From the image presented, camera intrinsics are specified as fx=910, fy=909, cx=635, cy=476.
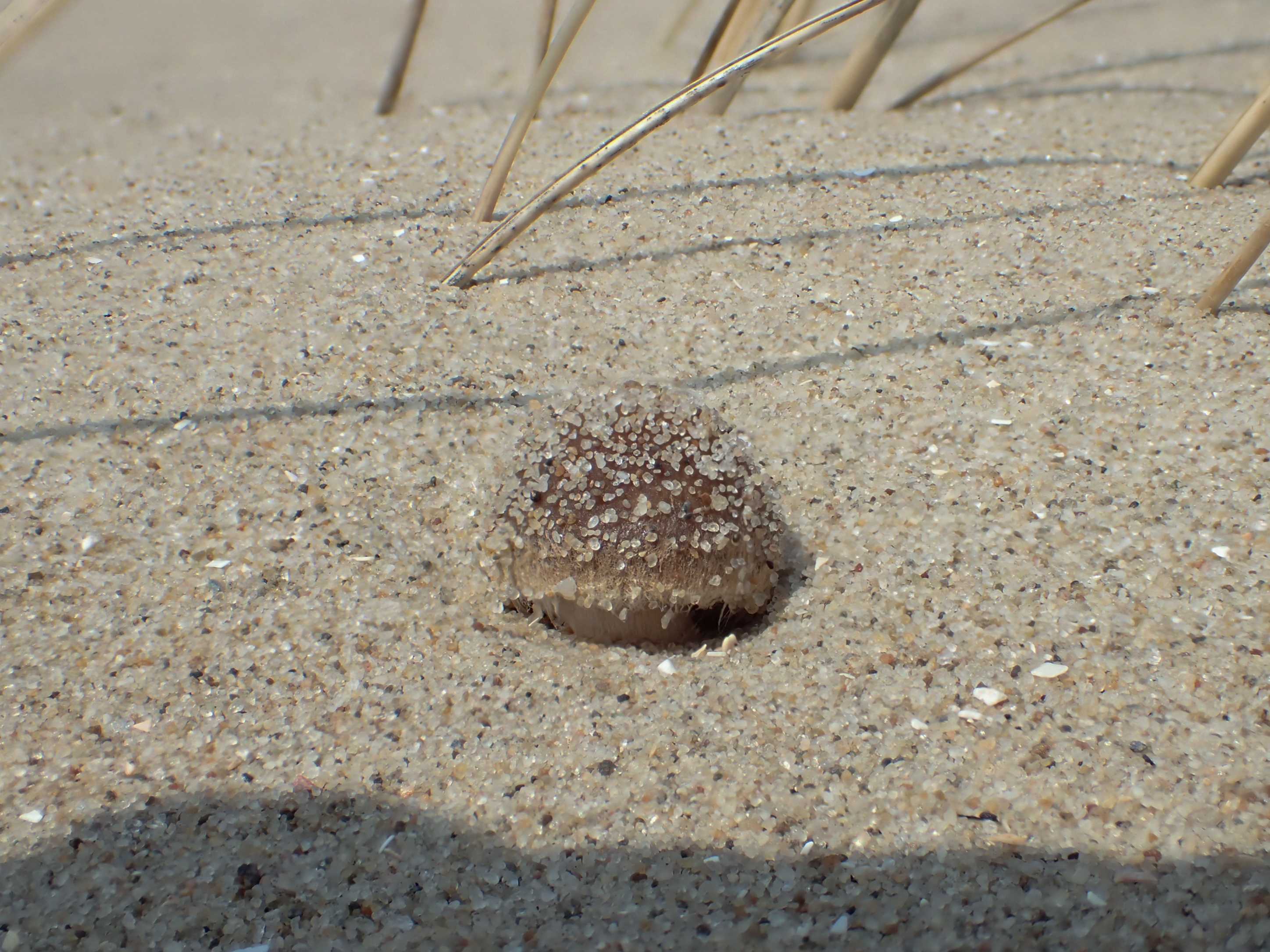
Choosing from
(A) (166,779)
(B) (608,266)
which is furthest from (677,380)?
(A) (166,779)

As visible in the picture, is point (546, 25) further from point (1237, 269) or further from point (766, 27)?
point (1237, 269)

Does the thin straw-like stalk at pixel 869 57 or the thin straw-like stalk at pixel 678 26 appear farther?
the thin straw-like stalk at pixel 678 26

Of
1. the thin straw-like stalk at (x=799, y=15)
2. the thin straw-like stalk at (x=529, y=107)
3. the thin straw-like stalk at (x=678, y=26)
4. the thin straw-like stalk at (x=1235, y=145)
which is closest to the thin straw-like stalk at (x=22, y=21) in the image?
the thin straw-like stalk at (x=529, y=107)

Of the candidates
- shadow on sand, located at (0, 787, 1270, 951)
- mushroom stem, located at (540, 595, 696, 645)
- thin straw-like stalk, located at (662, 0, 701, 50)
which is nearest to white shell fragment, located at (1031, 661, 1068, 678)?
shadow on sand, located at (0, 787, 1270, 951)

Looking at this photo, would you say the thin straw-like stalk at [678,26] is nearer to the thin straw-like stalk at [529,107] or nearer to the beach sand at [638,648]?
the beach sand at [638,648]

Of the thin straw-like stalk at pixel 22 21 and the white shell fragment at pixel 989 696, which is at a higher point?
the thin straw-like stalk at pixel 22 21

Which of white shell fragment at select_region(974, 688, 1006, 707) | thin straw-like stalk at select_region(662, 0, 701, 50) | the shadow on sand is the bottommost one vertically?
the shadow on sand

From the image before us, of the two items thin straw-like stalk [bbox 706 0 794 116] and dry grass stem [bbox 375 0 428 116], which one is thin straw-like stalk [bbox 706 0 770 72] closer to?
thin straw-like stalk [bbox 706 0 794 116]
